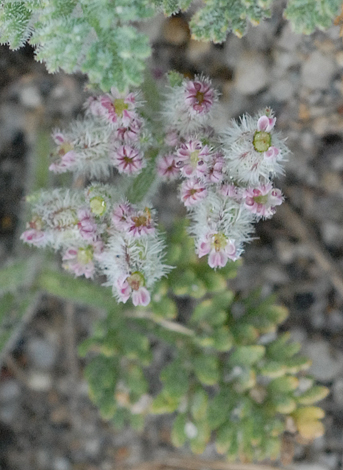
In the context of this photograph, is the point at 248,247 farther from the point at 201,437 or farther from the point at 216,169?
the point at 216,169

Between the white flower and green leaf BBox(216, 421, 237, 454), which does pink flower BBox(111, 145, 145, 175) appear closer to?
the white flower

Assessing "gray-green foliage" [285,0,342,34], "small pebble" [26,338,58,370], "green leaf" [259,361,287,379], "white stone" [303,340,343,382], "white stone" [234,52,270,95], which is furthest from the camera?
"small pebble" [26,338,58,370]

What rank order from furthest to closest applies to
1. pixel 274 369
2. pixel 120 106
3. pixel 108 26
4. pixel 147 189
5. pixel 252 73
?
1. pixel 252 73
2. pixel 274 369
3. pixel 147 189
4. pixel 120 106
5. pixel 108 26

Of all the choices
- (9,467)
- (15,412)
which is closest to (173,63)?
(15,412)

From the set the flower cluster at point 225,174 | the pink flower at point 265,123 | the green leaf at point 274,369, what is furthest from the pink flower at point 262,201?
the green leaf at point 274,369

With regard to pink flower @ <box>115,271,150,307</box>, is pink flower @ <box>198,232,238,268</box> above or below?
above

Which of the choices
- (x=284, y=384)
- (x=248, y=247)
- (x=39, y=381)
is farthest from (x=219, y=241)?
(x=39, y=381)

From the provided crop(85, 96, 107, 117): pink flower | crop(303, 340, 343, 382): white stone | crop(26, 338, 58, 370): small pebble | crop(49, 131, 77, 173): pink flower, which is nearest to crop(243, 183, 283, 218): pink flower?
crop(85, 96, 107, 117): pink flower
